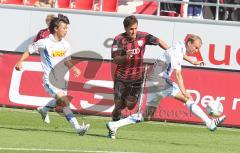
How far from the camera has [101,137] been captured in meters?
14.8

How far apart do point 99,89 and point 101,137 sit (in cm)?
527

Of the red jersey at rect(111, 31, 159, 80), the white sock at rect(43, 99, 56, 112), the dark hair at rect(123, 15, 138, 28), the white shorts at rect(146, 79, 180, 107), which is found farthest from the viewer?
the white sock at rect(43, 99, 56, 112)

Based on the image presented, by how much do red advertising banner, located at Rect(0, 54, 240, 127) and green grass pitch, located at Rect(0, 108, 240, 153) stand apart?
40cm

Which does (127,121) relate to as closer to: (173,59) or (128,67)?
(173,59)

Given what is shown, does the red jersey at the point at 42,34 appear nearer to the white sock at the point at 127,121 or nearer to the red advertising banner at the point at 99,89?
the red advertising banner at the point at 99,89

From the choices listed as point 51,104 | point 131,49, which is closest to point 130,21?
point 131,49

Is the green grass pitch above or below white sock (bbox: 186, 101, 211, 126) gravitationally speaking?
below

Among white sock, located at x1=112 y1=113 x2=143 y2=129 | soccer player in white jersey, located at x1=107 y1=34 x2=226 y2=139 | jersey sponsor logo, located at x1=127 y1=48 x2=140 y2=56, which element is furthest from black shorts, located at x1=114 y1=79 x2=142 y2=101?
white sock, located at x1=112 y1=113 x2=143 y2=129

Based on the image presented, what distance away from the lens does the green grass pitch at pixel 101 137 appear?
12.8 metres

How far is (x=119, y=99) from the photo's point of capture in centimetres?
1612

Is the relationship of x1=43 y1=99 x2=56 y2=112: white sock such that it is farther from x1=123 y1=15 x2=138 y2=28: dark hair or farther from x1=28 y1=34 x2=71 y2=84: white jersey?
x1=123 y1=15 x2=138 y2=28: dark hair

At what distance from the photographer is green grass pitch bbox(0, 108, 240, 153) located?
12789 millimetres

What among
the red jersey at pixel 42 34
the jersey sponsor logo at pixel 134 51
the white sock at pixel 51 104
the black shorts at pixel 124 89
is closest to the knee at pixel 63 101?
the white sock at pixel 51 104

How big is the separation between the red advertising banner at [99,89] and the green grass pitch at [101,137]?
0.40 m
